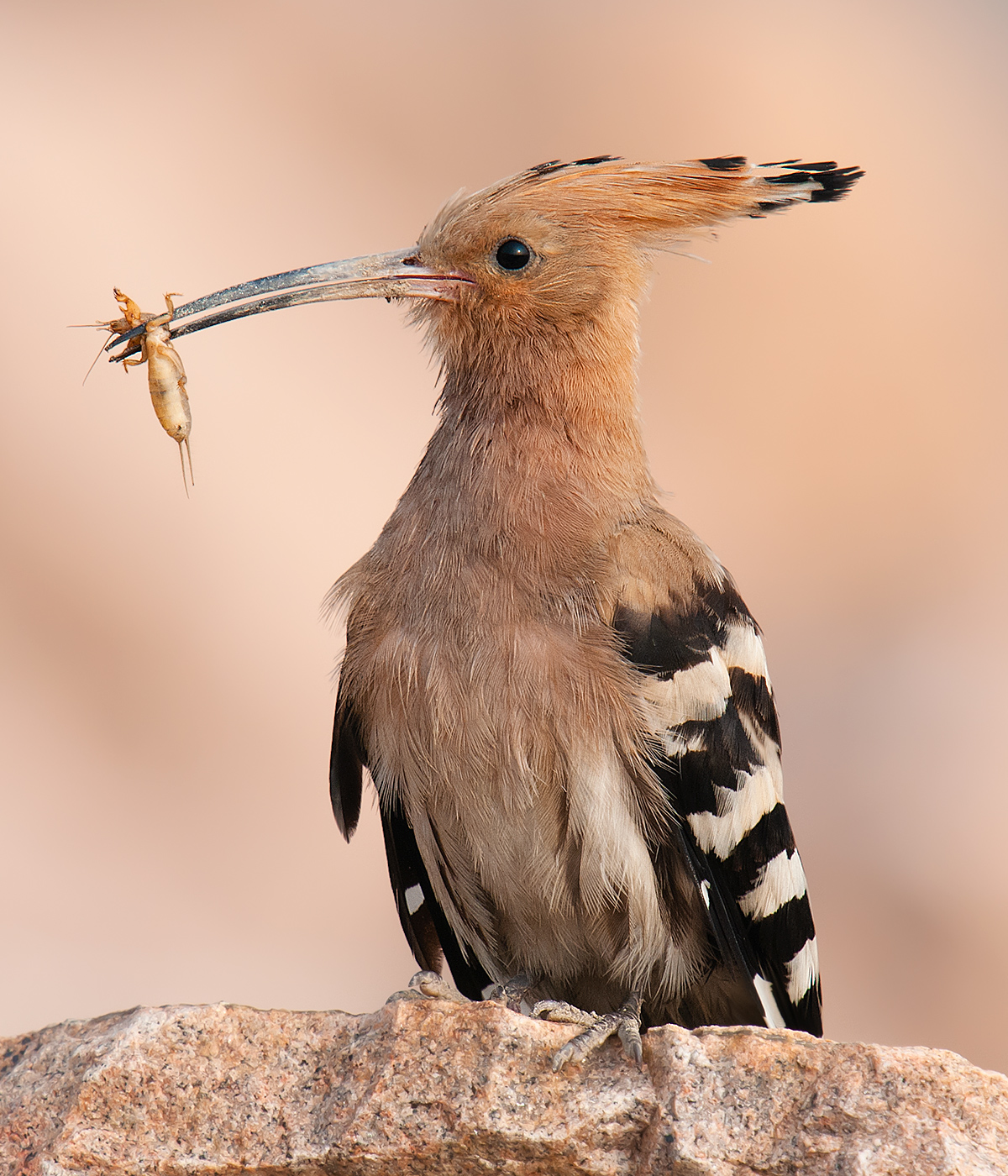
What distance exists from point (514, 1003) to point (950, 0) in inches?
234

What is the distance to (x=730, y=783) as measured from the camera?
5.89 feet

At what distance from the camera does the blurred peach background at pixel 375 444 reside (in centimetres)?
424

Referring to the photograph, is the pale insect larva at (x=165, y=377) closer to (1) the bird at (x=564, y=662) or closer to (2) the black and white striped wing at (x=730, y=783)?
(1) the bird at (x=564, y=662)

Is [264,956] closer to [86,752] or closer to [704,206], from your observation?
[86,752]

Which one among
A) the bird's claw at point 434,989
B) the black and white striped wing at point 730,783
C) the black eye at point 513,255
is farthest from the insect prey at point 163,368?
the bird's claw at point 434,989

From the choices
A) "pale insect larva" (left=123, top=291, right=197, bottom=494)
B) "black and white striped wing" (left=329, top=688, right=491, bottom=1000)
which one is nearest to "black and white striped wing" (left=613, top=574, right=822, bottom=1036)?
"black and white striped wing" (left=329, top=688, right=491, bottom=1000)

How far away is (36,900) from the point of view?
4137 mm

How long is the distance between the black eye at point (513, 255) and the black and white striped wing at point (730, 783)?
57cm

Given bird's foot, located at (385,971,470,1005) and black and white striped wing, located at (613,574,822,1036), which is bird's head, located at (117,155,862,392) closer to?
black and white striped wing, located at (613,574,822,1036)

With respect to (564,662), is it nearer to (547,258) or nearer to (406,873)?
(406,873)

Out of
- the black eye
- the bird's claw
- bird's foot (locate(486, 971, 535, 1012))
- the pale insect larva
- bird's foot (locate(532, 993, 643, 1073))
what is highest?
the black eye

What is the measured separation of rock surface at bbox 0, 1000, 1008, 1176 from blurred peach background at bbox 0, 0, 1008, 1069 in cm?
279

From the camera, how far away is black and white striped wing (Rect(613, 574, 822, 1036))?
5.70 ft

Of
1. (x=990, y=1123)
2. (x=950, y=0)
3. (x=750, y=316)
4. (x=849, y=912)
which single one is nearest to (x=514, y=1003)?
(x=990, y=1123)
